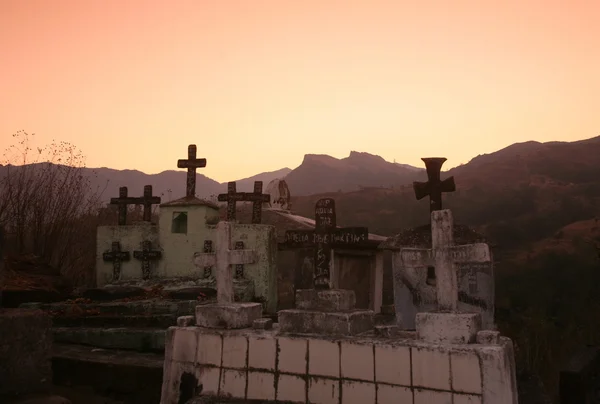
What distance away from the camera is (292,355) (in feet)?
17.2

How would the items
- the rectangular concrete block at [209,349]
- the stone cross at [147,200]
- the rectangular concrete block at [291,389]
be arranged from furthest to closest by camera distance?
1. the stone cross at [147,200]
2. the rectangular concrete block at [209,349]
3. the rectangular concrete block at [291,389]

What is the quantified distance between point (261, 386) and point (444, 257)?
2419 mm

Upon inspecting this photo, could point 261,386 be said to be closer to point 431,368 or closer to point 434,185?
point 431,368

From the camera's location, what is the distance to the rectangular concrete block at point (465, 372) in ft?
14.3

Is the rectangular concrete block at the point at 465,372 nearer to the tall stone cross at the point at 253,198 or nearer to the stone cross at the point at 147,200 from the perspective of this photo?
the tall stone cross at the point at 253,198

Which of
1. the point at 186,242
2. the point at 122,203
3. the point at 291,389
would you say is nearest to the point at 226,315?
the point at 291,389

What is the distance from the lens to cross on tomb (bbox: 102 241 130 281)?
1425 centimetres

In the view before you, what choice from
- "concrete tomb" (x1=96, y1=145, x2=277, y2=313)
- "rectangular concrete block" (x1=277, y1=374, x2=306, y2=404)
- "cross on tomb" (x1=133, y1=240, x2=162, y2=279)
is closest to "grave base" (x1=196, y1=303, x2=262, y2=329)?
"rectangular concrete block" (x1=277, y1=374, x2=306, y2=404)

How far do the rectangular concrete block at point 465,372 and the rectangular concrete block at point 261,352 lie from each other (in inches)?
75.2

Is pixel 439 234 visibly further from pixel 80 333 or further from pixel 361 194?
pixel 361 194

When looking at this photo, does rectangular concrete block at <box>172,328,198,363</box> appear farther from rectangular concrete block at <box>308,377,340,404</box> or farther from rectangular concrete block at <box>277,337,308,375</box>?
rectangular concrete block at <box>308,377,340,404</box>

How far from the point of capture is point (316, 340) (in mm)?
5152

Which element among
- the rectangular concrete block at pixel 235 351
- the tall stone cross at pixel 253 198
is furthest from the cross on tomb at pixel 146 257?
the rectangular concrete block at pixel 235 351

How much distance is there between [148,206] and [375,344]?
11.6 m
